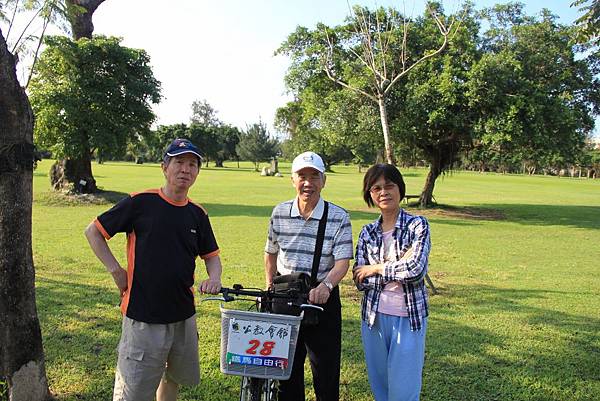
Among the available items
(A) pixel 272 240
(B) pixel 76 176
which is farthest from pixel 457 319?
(B) pixel 76 176

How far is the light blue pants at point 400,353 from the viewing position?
3006 millimetres

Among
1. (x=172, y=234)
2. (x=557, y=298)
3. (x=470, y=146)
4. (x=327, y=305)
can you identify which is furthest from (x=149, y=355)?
(x=470, y=146)

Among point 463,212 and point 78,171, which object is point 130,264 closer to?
point 463,212

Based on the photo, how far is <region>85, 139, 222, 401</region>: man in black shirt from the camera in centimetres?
294

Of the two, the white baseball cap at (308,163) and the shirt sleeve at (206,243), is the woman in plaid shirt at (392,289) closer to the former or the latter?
the white baseball cap at (308,163)

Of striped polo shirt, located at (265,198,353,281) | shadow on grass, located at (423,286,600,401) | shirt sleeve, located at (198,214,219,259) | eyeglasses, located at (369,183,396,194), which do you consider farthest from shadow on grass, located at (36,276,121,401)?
shadow on grass, located at (423,286,600,401)

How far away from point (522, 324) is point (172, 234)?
5169 millimetres

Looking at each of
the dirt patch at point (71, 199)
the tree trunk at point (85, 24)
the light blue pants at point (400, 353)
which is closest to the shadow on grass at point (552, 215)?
the dirt patch at point (71, 199)

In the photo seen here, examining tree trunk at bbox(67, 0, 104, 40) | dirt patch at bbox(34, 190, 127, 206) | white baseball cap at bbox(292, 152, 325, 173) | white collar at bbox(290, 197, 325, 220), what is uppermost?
tree trunk at bbox(67, 0, 104, 40)

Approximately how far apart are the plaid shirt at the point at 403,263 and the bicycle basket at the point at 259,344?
719 mm

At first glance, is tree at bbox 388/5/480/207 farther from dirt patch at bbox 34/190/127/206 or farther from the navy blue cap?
the navy blue cap

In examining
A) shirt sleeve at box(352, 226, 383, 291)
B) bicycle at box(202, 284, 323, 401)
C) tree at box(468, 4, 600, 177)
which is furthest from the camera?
tree at box(468, 4, 600, 177)

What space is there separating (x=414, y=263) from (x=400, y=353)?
0.58 m

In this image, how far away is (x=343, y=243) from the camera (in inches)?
127
